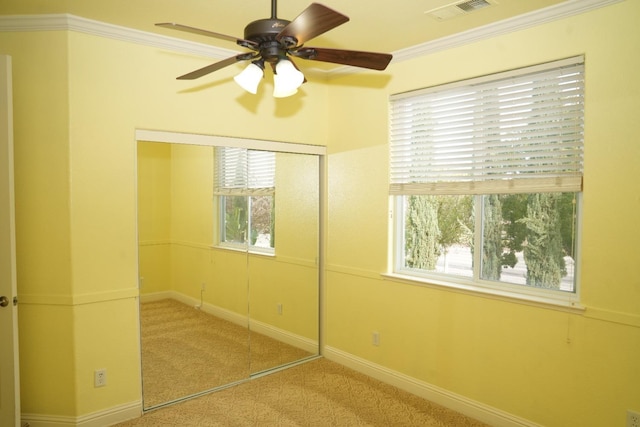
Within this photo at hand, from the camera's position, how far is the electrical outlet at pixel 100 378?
2830mm

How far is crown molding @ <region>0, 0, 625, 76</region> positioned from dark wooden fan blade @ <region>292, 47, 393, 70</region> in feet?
4.25

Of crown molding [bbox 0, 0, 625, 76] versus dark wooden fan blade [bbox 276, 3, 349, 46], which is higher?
crown molding [bbox 0, 0, 625, 76]

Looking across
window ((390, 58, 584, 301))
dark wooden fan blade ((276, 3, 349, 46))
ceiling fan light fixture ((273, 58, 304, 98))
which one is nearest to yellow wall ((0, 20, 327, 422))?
ceiling fan light fixture ((273, 58, 304, 98))

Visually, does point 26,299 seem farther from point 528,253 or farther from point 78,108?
point 528,253

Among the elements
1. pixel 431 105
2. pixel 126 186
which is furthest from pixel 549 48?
pixel 126 186

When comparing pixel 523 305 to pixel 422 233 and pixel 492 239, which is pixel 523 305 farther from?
pixel 422 233

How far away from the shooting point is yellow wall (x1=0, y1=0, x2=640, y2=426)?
2334 mm

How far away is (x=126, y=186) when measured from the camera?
9.58ft

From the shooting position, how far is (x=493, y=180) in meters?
2.86

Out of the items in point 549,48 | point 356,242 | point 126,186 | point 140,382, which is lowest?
point 140,382

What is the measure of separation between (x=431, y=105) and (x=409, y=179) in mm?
590

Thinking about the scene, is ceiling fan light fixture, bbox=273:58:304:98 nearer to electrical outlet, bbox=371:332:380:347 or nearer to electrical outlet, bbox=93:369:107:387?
electrical outlet, bbox=93:369:107:387

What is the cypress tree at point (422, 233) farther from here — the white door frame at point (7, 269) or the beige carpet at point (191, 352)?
the white door frame at point (7, 269)

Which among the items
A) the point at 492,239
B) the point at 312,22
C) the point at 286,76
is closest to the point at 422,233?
the point at 492,239
